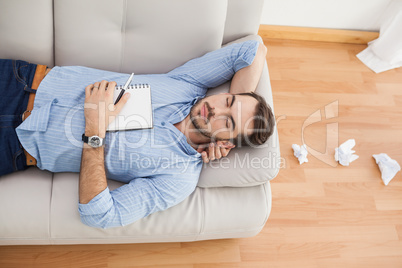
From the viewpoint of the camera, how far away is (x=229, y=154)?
4.66 feet

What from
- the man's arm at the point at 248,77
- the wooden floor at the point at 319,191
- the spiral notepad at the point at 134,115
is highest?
the man's arm at the point at 248,77

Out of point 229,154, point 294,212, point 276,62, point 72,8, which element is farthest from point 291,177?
point 72,8

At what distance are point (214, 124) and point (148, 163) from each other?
309 mm

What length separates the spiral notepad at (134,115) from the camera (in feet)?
4.44

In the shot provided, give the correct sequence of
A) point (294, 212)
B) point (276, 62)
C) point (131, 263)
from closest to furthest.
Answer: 1. point (131, 263)
2. point (294, 212)
3. point (276, 62)

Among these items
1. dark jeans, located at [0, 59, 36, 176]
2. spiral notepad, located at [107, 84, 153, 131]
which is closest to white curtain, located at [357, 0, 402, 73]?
spiral notepad, located at [107, 84, 153, 131]

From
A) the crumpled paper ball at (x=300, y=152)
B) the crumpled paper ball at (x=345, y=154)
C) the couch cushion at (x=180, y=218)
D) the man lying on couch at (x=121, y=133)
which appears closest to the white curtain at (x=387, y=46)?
the crumpled paper ball at (x=345, y=154)

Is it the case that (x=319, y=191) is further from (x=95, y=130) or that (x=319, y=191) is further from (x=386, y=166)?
(x=95, y=130)

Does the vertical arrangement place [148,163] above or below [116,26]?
below

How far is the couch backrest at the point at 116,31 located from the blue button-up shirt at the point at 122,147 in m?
0.11

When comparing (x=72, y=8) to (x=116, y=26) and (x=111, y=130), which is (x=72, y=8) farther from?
(x=111, y=130)

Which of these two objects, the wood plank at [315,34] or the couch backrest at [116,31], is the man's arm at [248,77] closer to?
the couch backrest at [116,31]

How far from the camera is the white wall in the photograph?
2.13 m

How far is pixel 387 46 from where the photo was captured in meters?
2.19
